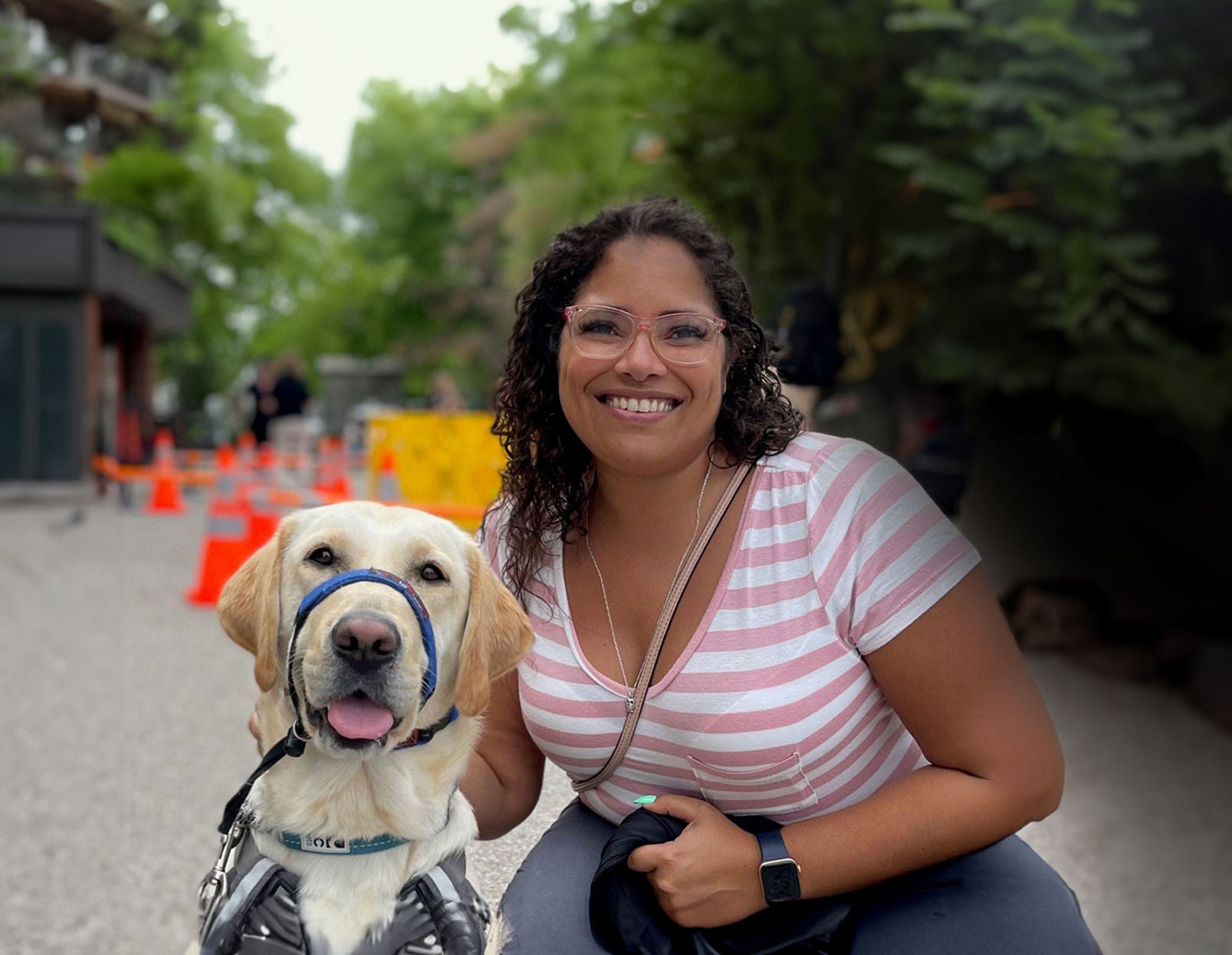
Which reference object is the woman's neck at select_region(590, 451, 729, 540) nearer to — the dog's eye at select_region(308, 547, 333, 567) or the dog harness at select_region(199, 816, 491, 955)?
the dog's eye at select_region(308, 547, 333, 567)

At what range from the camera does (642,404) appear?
201 cm

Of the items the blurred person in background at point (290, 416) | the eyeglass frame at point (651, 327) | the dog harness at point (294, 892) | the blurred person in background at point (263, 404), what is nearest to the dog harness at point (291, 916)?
the dog harness at point (294, 892)

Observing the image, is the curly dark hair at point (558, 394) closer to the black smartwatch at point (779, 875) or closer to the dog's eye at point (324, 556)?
the dog's eye at point (324, 556)

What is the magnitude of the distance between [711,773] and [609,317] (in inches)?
A: 30.5

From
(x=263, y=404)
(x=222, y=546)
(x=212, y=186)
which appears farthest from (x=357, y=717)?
(x=212, y=186)

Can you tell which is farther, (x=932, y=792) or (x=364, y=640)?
(x=932, y=792)

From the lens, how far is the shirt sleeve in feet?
6.26

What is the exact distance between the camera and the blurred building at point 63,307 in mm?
16422

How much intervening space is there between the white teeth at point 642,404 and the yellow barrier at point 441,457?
10.2m

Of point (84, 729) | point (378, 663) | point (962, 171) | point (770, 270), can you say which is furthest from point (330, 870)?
point (770, 270)

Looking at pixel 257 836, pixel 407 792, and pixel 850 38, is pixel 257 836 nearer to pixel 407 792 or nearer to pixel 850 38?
pixel 407 792

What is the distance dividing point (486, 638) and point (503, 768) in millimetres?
486

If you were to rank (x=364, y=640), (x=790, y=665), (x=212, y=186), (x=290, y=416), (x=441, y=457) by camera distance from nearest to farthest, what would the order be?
(x=364, y=640), (x=790, y=665), (x=441, y=457), (x=290, y=416), (x=212, y=186)

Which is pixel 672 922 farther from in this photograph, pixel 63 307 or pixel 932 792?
pixel 63 307
